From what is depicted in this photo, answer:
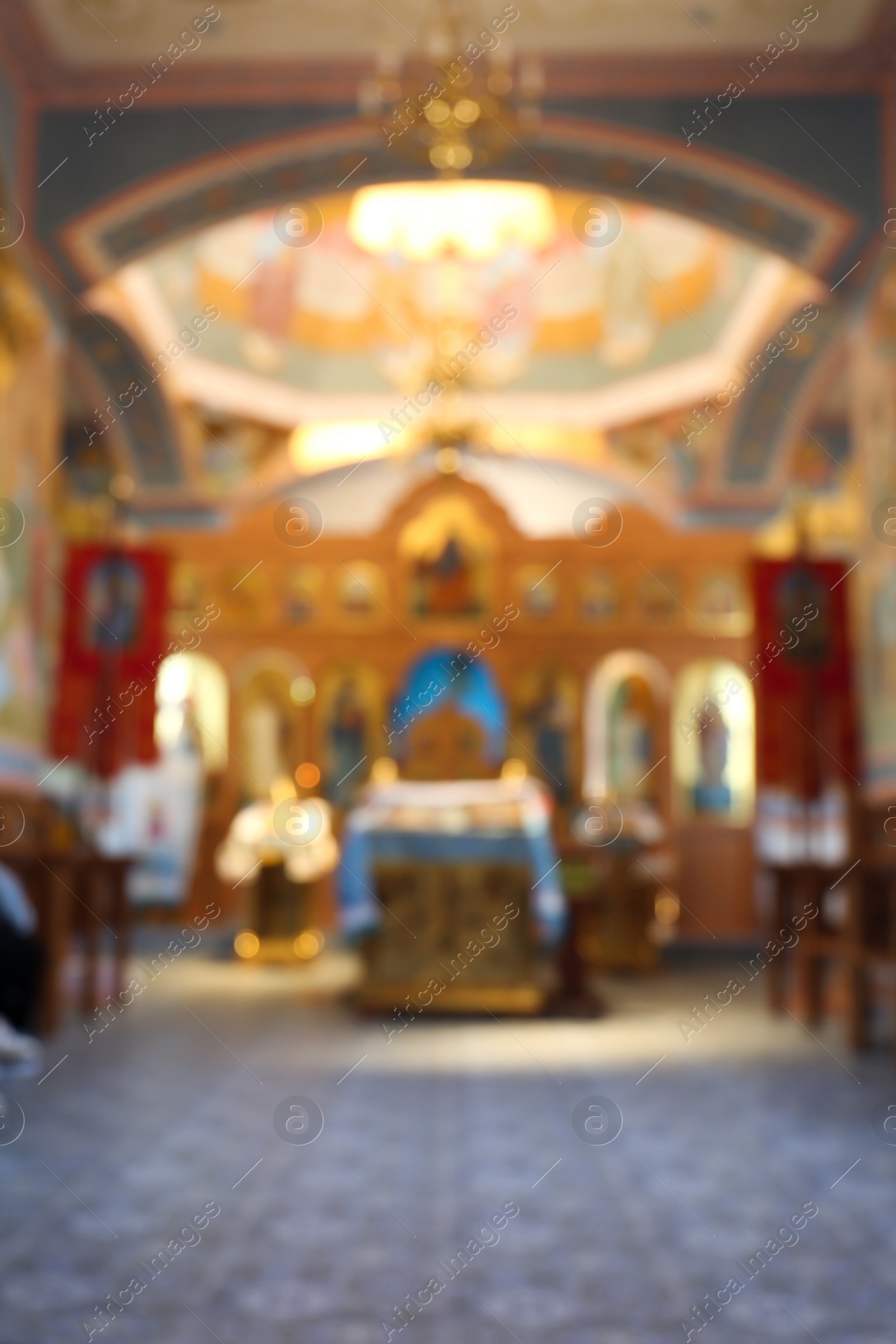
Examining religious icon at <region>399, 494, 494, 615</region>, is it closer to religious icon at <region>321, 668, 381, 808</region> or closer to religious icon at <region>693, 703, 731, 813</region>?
religious icon at <region>321, 668, 381, 808</region>

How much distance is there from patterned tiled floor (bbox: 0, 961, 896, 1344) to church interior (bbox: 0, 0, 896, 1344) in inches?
1.1

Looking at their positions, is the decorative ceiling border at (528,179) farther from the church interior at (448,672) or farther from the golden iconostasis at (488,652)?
the golden iconostasis at (488,652)

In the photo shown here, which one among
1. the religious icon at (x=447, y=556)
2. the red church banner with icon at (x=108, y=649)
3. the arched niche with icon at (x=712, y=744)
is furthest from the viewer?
the religious icon at (x=447, y=556)

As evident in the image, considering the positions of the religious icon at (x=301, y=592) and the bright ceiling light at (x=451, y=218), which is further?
the religious icon at (x=301, y=592)

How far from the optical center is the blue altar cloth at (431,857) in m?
8.77

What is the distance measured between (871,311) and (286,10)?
4360 millimetres

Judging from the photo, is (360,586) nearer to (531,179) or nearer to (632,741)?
(632,741)

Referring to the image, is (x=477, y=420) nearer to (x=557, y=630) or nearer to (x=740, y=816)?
(x=557, y=630)

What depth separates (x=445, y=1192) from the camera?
4.38 meters

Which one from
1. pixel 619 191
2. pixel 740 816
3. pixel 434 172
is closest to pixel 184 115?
pixel 434 172

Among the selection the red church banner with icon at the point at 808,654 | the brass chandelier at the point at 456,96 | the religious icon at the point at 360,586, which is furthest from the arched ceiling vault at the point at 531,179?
the religious icon at the point at 360,586

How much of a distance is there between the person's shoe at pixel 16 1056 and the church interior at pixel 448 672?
3cm

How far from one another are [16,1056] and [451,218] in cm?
836

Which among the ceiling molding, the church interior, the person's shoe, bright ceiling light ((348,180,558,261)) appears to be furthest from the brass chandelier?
the person's shoe
